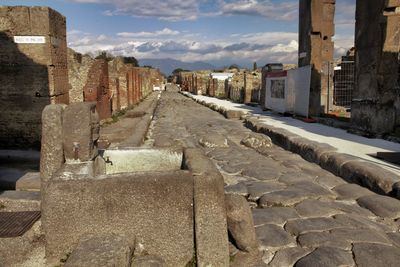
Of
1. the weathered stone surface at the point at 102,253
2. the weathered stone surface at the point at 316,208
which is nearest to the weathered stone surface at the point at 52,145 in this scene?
the weathered stone surface at the point at 102,253

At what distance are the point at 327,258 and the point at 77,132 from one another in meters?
2.51

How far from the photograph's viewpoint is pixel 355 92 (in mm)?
11398

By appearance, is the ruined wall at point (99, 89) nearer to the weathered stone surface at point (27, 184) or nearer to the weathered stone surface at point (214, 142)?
the weathered stone surface at point (214, 142)

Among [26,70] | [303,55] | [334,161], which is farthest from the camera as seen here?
[303,55]

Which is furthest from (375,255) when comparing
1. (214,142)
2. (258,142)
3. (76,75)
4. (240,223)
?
(76,75)

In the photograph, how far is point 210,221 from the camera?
3.18 metres

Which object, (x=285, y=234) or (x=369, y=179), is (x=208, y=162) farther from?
(x=369, y=179)

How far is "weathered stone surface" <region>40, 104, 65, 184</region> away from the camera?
3.66 meters

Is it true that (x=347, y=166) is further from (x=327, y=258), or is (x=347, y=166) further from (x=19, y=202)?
(x=19, y=202)

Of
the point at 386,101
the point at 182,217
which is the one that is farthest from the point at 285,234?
the point at 386,101

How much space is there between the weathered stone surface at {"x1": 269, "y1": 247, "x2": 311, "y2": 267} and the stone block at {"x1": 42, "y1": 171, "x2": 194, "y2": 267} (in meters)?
0.75

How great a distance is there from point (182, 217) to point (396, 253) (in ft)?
6.11

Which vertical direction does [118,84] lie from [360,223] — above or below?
above

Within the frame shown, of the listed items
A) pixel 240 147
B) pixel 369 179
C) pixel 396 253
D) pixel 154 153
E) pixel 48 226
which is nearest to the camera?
pixel 48 226
